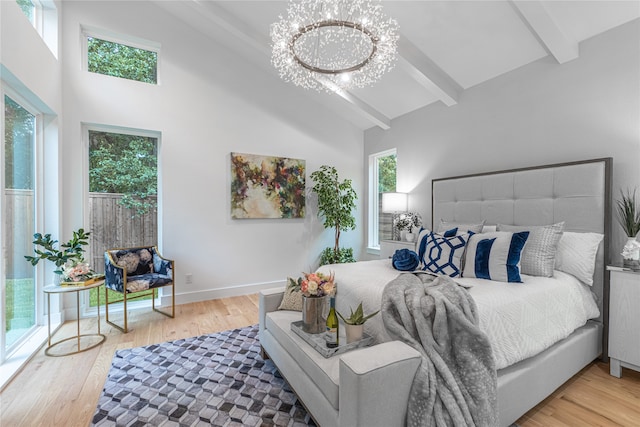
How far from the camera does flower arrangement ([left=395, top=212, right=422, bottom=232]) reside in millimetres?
4070

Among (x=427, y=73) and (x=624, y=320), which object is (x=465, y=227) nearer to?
(x=624, y=320)

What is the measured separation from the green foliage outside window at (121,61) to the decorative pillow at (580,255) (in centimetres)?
467

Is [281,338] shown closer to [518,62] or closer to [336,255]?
[336,255]

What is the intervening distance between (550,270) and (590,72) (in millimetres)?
1751

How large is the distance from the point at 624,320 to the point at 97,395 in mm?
3696

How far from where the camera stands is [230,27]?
134 inches

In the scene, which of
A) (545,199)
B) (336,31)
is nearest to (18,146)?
(336,31)

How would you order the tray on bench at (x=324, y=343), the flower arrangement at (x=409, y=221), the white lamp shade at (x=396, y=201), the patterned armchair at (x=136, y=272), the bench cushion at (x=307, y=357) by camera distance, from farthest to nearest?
the white lamp shade at (x=396, y=201)
the flower arrangement at (x=409, y=221)
the patterned armchair at (x=136, y=272)
the tray on bench at (x=324, y=343)
the bench cushion at (x=307, y=357)

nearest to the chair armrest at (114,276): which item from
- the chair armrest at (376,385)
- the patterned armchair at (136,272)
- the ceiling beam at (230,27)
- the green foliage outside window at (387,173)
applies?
the patterned armchair at (136,272)

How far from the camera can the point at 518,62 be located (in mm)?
2979

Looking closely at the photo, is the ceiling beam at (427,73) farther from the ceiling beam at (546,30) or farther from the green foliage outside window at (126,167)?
the green foliage outside window at (126,167)

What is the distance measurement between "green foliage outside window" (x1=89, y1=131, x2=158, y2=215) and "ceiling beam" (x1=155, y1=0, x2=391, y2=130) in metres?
1.59

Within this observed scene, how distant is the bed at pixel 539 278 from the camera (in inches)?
66.9

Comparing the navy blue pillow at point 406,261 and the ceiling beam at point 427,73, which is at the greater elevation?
the ceiling beam at point 427,73
